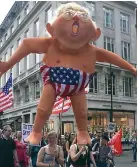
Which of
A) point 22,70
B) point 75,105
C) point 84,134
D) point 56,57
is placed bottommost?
point 84,134

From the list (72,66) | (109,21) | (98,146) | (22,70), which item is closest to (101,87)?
(109,21)

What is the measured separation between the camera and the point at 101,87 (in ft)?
81.5

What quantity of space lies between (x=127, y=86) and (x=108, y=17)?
5505 mm

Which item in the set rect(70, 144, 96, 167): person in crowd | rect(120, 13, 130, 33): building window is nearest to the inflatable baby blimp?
rect(70, 144, 96, 167): person in crowd

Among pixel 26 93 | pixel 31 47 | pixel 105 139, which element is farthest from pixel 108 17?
pixel 31 47

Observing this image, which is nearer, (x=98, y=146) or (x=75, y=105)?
(x=75, y=105)

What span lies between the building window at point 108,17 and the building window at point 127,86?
4248 millimetres

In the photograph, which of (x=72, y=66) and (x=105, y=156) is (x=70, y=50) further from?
(x=105, y=156)

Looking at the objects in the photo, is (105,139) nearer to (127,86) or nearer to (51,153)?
(51,153)

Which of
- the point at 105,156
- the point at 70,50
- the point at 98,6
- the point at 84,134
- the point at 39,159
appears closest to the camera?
the point at 70,50

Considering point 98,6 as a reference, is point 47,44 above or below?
below

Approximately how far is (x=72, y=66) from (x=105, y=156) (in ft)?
15.4

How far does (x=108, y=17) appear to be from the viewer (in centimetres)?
2562

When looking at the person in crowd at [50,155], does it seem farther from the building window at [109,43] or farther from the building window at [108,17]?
the building window at [108,17]
